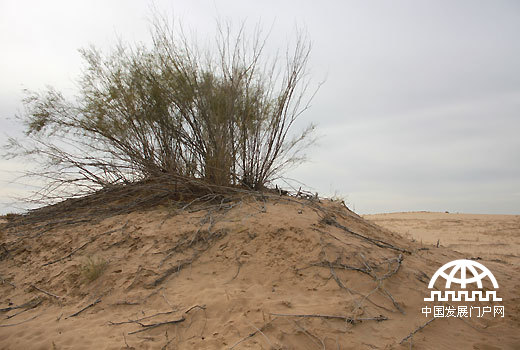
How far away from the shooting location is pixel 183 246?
4691 mm

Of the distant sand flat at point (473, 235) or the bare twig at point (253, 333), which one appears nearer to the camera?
the bare twig at point (253, 333)

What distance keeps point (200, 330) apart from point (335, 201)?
4.31 metres

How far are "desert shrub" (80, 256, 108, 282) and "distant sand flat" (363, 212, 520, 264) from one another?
18.5 ft

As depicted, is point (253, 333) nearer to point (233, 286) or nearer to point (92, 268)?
point (233, 286)

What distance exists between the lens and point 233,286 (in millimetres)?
3916

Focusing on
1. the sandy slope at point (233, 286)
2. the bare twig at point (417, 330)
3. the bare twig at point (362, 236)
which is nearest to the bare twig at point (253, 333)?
the sandy slope at point (233, 286)

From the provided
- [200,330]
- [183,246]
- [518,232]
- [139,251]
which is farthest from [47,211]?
[518,232]

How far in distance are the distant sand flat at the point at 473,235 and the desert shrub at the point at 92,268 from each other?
18.5 ft

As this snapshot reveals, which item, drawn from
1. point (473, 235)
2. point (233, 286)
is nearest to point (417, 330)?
point (233, 286)

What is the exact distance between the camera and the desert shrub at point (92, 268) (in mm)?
4387

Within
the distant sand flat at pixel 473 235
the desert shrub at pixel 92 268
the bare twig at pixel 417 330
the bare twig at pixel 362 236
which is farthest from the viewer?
the distant sand flat at pixel 473 235

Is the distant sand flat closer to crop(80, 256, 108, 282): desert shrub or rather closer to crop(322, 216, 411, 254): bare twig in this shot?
crop(322, 216, 411, 254): bare twig

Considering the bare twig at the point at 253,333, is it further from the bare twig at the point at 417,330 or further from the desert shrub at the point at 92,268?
the desert shrub at the point at 92,268

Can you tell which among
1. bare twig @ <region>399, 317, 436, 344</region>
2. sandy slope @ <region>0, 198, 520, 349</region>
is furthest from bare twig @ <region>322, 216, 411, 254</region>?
bare twig @ <region>399, 317, 436, 344</region>
